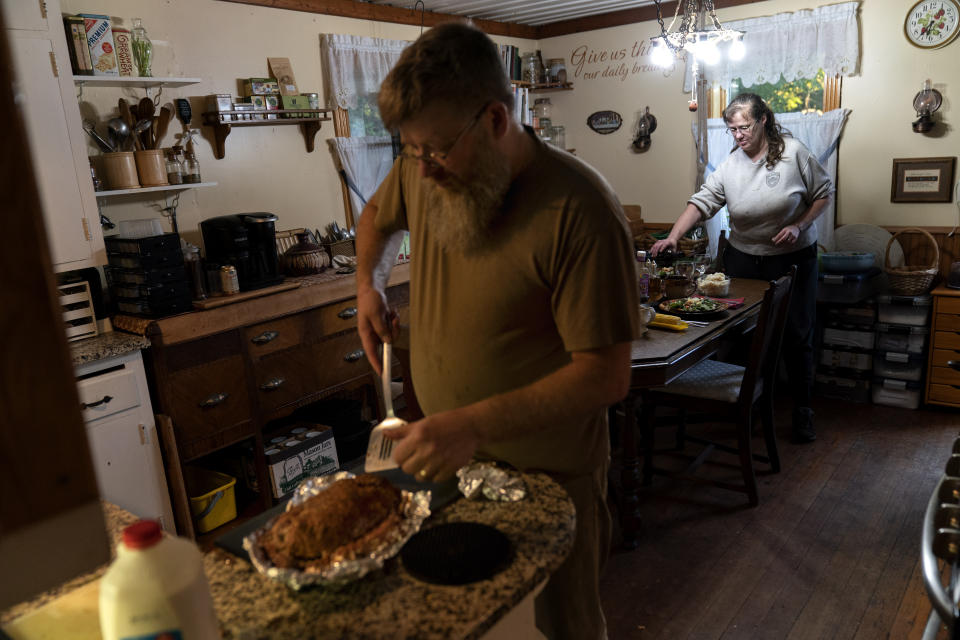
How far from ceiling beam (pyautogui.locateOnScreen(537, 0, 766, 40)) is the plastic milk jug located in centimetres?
506

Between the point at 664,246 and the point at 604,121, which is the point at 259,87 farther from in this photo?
the point at 604,121

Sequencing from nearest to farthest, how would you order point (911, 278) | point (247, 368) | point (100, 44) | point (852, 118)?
point (100, 44) < point (247, 368) < point (911, 278) < point (852, 118)

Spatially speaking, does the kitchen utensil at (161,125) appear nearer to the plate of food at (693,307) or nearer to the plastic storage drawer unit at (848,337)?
the plate of food at (693,307)

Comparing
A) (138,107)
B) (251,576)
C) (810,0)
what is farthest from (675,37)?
(251,576)

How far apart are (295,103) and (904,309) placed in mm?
3644

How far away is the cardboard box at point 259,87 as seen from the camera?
3.54 metres

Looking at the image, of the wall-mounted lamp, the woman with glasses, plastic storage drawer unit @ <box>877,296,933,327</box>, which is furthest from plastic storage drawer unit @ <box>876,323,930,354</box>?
the wall-mounted lamp

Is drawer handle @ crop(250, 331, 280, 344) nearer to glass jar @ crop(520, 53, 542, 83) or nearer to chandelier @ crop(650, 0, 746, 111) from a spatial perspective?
chandelier @ crop(650, 0, 746, 111)

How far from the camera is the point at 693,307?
2.98 m

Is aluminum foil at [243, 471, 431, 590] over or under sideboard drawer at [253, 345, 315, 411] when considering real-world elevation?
over

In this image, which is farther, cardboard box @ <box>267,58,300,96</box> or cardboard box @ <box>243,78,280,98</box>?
cardboard box @ <box>267,58,300,96</box>

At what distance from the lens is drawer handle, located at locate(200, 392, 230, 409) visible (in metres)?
2.87

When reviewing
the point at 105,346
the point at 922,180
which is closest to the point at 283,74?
the point at 105,346

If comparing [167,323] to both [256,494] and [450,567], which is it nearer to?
[256,494]
